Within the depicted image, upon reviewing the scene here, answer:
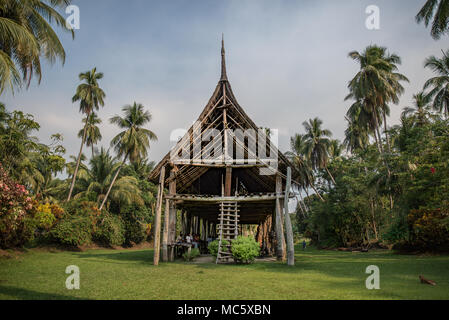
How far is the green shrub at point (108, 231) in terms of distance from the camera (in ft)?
86.8

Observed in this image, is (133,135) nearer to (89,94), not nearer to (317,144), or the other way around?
(89,94)

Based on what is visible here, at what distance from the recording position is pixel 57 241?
2161 centimetres

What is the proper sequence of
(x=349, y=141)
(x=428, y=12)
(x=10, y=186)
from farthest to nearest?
1. (x=349, y=141)
2. (x=428, y=12)
3. (x=10, y=186)

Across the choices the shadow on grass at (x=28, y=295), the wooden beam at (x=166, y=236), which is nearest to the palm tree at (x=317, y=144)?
the wooden beam at (x=166, y=236)

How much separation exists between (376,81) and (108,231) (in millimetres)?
28144

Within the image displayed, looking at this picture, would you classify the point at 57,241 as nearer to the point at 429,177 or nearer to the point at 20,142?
the point at 20,142

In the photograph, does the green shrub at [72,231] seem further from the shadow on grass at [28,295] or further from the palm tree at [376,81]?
the palm tree at [376,81]

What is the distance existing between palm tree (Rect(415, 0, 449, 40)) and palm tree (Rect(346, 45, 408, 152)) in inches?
432

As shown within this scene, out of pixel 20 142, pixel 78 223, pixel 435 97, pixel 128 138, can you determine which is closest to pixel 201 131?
pixel 20 142

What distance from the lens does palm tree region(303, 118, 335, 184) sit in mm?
35375

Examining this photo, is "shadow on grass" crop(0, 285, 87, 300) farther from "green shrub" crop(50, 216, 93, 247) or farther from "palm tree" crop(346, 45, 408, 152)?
"palm tree" crop(346, 45, 408, 152)

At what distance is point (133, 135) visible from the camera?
95.2ft
